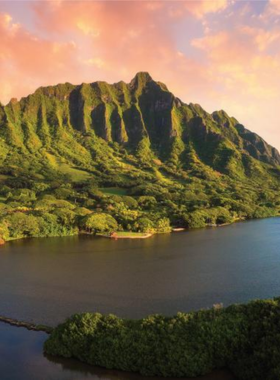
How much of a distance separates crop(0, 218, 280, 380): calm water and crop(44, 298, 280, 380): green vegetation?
2157mm

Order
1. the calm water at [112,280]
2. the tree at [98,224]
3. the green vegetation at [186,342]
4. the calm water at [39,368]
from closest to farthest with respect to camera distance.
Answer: the green vegetation at [186,342] → the calm water at [39,368] → the calm water at [112,280] → the tree at [98,224]

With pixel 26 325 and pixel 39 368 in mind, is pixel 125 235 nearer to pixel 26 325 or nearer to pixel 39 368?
pixel 26 325

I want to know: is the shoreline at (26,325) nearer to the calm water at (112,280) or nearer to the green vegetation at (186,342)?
the calm water at (112,280)

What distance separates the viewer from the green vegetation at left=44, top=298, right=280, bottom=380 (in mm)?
36844

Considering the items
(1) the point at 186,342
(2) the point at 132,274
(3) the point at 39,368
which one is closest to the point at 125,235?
(2) the point at 132,274

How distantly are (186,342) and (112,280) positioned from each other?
3821 cm

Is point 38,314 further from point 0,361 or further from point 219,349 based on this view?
point 219,349

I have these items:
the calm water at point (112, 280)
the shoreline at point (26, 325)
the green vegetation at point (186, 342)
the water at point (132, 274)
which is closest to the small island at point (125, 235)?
the water at point (132, 274)

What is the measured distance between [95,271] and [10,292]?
20.5 m

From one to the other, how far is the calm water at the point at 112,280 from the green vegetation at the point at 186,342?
216 centimetres

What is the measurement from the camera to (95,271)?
3258 inches

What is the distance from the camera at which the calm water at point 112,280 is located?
151 feet

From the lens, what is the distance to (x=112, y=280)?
245 ft

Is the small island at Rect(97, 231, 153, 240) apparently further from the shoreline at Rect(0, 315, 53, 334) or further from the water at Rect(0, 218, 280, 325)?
the shoreline at Rect(0, 315, 53, 334)
